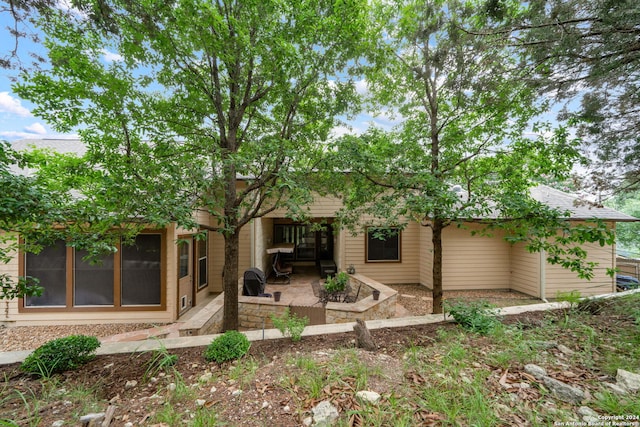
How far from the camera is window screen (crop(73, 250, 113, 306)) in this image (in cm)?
600

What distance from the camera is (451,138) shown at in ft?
14.6

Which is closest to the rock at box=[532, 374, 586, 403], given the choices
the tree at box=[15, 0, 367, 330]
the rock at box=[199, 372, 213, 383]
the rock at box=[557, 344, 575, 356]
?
the rock at box=[557, 344, 575, 356]

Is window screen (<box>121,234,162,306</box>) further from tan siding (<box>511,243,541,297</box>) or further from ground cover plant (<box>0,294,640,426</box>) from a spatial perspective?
tan siding (<box>511,243,541,297</box>)

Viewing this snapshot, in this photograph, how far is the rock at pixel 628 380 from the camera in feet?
7.36

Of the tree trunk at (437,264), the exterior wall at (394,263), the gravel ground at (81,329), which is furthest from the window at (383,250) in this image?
the tree trunk at (437,264)

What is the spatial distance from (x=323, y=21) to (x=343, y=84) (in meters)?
1.03

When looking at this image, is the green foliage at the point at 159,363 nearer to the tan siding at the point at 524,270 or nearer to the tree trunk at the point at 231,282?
the tree trunk at the point at 231,282

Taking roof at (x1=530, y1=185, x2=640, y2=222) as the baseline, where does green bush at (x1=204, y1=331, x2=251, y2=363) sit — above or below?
below

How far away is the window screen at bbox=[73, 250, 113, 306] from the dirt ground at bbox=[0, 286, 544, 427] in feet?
11.1

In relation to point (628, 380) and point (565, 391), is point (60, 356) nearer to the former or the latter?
point (565, 391)

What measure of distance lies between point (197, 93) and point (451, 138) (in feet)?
14.2

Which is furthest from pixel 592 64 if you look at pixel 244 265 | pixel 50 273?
pixel 50 273

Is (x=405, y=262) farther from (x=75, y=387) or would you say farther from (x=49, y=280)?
(x=49, y=280)

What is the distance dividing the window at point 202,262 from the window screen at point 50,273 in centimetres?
295
